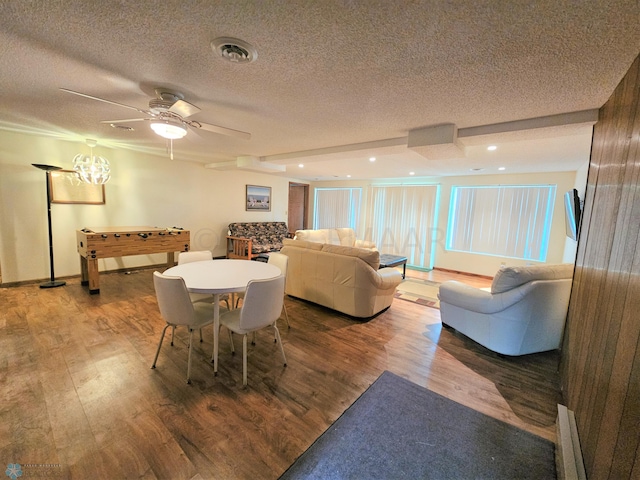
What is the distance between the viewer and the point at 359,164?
5.05 m

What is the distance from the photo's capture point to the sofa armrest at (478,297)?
2.40 metres

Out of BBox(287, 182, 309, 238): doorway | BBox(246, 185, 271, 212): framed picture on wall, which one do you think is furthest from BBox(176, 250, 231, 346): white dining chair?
BBox(287, 182, 309, 238): doorway

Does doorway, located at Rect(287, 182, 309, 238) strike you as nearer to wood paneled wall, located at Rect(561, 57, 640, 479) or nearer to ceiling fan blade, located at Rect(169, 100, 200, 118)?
ceiling fan blade, located at Rect(169, 100, 200, 118)

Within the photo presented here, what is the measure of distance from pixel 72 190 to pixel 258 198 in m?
3.65

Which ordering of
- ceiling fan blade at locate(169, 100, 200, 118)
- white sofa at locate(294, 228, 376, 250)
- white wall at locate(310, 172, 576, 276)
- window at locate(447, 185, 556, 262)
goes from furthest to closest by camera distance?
white sofa at locate(294, 228, 376, 250) → window at locate(447, 185, 556, 262) → white wall at locate(310, 172, 576, 276) → ceiling fan blade at locate(169, 100, 200, 118)

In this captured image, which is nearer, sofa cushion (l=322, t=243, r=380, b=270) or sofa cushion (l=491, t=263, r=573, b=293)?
sofa cushion (l=491, t=263, r=573, b=293)

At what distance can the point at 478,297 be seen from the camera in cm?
265

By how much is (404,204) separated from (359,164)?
2.33 meters

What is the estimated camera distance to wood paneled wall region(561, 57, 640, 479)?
93cm

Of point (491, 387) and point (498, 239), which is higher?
point (498, 239)

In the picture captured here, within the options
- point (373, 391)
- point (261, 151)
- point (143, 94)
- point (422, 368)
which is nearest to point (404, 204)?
point (261, 151)

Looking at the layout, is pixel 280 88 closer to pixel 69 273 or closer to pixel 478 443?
pixel 478 443

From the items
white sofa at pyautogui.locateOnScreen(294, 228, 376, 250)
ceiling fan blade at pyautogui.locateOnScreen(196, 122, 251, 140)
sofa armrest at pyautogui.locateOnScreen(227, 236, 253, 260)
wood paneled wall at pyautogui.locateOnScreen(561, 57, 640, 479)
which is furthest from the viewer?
sofa armrest at pyautogui.locateOnScreen(227, 236, 253, 260)

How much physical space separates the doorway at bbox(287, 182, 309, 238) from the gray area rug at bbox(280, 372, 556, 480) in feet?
23.6
